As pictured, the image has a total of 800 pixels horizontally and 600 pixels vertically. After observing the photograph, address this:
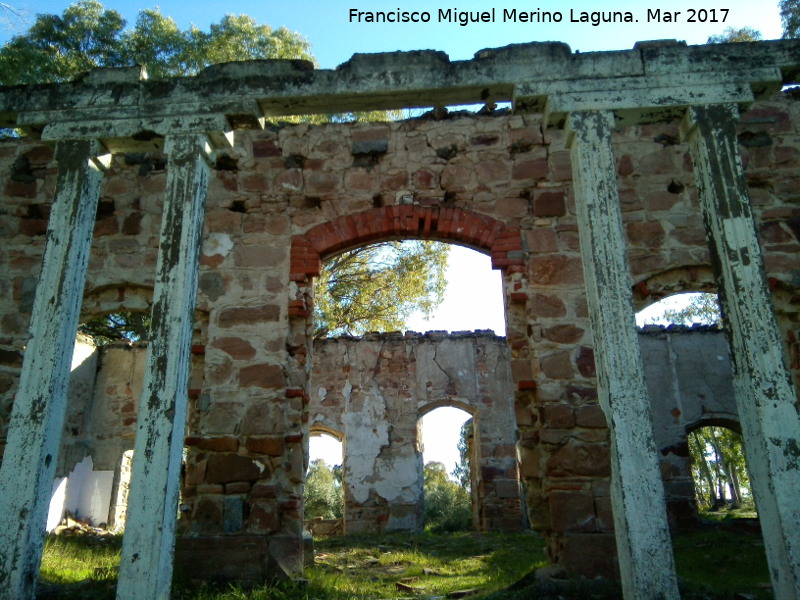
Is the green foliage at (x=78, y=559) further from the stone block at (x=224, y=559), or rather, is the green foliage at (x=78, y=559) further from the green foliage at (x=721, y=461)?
the green foliage at (x=721, y=461)

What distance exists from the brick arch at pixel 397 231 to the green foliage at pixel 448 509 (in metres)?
8.73

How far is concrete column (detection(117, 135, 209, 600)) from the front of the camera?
134 inches

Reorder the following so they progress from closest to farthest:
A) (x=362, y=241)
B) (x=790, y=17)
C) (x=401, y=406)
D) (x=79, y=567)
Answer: (x=362, y=241)
(x=79, y=567)
(x=790, y=17)
(x=401, y=406)

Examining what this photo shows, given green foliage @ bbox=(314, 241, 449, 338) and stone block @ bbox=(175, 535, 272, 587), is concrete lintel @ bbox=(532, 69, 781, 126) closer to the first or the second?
stone block @ bbox=(175, 535, 272, 587)

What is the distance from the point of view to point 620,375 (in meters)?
3.60

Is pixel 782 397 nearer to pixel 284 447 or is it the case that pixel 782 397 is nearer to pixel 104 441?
pixel 284 447

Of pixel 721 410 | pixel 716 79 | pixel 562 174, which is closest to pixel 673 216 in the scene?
pixel 562 174

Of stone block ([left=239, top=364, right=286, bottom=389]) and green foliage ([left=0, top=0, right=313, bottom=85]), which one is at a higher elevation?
green foliage ([left=0, top=0, right=313, bottom=85])

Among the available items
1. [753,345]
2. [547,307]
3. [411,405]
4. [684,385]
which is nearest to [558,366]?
[547,307]

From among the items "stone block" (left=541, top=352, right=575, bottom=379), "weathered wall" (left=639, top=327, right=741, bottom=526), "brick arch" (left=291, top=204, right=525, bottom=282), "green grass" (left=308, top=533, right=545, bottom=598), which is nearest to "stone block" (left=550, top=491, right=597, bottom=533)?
"green grass" (left=308, top=533, right=545, bottom=598)

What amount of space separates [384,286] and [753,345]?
A: 12.4 metres

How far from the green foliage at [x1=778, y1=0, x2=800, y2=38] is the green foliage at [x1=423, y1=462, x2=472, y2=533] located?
442 inches

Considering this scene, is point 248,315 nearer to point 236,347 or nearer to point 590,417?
point 236,347

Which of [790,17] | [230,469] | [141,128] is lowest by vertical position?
[230,469]
